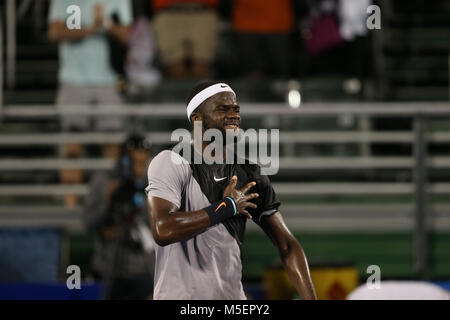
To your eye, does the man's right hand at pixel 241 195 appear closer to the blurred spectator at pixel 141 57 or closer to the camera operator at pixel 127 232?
the camera operator at pixel 127 232

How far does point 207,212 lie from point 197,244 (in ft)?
0.96

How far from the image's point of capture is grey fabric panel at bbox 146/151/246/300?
14.8 ft

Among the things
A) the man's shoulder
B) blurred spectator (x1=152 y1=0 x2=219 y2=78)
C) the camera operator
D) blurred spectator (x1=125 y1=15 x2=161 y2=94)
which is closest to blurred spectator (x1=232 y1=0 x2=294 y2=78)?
blurred spectator (x1=152 y1=0 x2=219 y2=78)

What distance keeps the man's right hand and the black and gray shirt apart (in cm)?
19

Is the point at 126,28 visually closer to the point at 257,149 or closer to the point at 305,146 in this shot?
the point at 257,149

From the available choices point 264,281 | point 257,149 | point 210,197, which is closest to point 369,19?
point 257,149

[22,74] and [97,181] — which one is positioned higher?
[22,74]

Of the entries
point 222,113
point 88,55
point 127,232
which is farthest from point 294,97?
point 222,113

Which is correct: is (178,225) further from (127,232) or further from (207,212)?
(127,232)

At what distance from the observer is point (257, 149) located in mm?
9492

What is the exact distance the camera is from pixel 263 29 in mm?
10664

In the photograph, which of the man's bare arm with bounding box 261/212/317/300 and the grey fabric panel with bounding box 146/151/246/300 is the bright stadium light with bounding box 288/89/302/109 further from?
the grey fabric panel with bounding box 146/151/246/300

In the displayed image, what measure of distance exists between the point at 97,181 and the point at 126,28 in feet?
5.91

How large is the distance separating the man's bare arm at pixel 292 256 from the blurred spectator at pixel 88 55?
499 cm
